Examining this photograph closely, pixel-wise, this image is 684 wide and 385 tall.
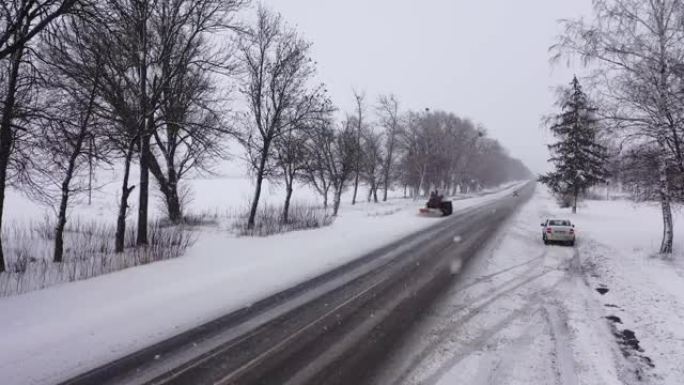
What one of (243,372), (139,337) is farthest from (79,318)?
(243,372)

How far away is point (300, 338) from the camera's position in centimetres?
601

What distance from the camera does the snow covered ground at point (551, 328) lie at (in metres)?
4.98

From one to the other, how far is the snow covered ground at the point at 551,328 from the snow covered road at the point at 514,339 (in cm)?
2

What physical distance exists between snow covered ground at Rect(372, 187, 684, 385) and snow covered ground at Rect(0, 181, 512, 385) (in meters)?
3.98

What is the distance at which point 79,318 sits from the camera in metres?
6.43

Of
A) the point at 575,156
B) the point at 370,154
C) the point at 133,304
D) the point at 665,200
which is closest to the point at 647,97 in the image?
the point at 665,200

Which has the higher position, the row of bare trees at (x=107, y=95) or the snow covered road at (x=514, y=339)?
the row of bare trees at (x=107, y=95)

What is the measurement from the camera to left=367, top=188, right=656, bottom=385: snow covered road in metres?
4.90

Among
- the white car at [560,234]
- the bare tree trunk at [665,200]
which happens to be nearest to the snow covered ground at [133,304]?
the white car at [560,234]

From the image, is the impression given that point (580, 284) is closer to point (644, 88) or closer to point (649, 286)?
point (649, 286)

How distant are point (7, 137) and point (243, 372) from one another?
8269 mm

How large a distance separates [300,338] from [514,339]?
3532mm

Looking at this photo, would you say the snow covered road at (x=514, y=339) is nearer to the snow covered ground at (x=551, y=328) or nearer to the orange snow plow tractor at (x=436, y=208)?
the snow covered ground at (x=551, y=328)

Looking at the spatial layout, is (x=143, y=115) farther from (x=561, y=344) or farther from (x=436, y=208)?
(x=436, y=208)
